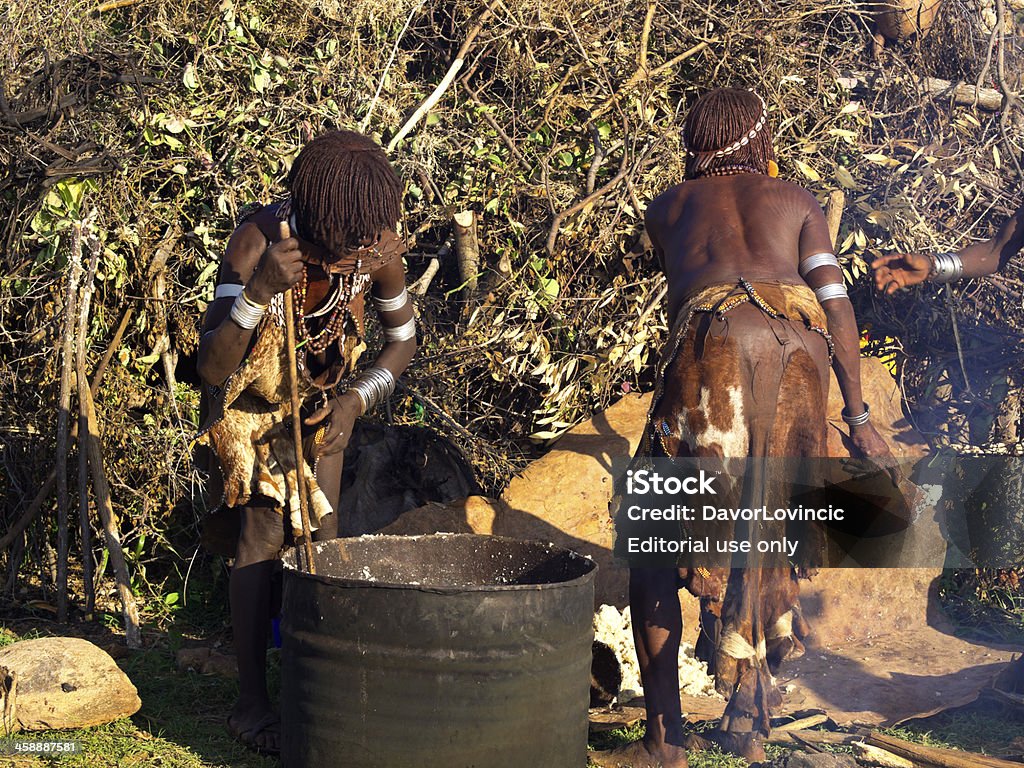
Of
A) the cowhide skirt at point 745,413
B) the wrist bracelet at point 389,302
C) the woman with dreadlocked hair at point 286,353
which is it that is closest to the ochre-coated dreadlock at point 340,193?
the woman with dreadlocked hair at point 286,353

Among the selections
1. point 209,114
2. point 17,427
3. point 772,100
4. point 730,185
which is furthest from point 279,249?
point 772,100

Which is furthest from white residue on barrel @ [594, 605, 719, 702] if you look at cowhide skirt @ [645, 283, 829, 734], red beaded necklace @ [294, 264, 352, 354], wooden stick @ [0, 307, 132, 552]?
wooden stick @ [0, 307, 132, 552]

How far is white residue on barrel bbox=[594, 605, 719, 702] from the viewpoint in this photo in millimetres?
4285

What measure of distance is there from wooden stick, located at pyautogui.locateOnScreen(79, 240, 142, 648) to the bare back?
2615 mm

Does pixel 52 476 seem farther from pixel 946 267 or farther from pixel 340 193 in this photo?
pixel 946 267

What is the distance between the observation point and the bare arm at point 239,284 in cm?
332

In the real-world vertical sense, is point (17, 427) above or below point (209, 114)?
below

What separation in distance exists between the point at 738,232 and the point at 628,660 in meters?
1.74

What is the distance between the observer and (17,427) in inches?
207

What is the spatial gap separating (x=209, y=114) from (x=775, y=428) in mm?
3079

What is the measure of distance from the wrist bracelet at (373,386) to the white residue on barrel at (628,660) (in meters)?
1.24

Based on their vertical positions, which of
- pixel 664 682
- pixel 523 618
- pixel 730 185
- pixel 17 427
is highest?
pixel 730 185

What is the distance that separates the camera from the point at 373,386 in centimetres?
378

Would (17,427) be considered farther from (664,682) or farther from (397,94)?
(664,682)
